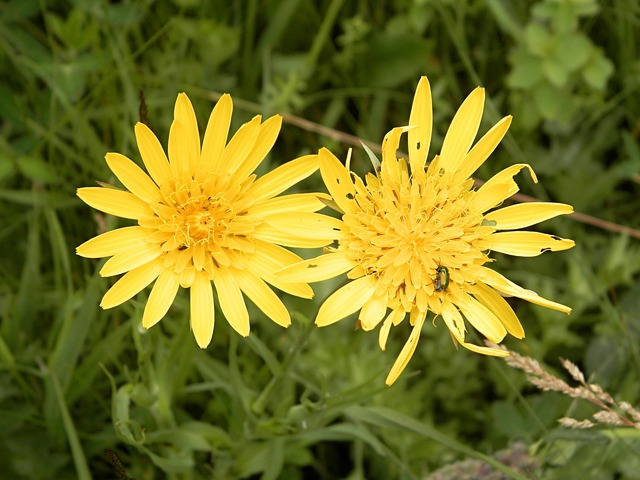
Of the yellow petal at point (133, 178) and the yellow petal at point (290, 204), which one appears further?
the yellow petal at point (290, 204)

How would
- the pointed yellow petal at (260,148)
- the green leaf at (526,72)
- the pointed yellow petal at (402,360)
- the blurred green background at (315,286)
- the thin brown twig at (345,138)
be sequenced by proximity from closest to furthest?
the pointed yellow petal at (402,360), the pointed yellow petal at (260,148), the blurred green background at (315,286), the thin brown twig at (345,138), the green leaf at (526,72)

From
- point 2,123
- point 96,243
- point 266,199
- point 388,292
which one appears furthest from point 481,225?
point 2,123

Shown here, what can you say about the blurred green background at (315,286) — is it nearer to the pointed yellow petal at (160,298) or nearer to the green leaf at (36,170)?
the green leaf at (36,170)

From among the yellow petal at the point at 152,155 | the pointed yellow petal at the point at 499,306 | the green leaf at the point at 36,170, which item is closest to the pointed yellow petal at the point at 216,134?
the yellow petal at the point at 152,155

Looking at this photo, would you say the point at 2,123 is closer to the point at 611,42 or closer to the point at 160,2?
the point at 160,2

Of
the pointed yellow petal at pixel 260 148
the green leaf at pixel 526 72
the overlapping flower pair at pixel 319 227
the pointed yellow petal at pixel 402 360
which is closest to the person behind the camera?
the pointed yellow petal at pixel 402 360

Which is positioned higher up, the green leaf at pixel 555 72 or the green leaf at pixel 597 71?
the green leaf at pixel 555 72

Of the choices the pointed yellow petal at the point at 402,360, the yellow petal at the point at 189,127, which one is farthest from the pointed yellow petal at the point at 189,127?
the pointed yellow petal at the point at 402,360

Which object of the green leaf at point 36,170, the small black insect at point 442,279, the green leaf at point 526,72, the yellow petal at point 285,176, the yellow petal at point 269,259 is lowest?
the small black insect at point 442,279
